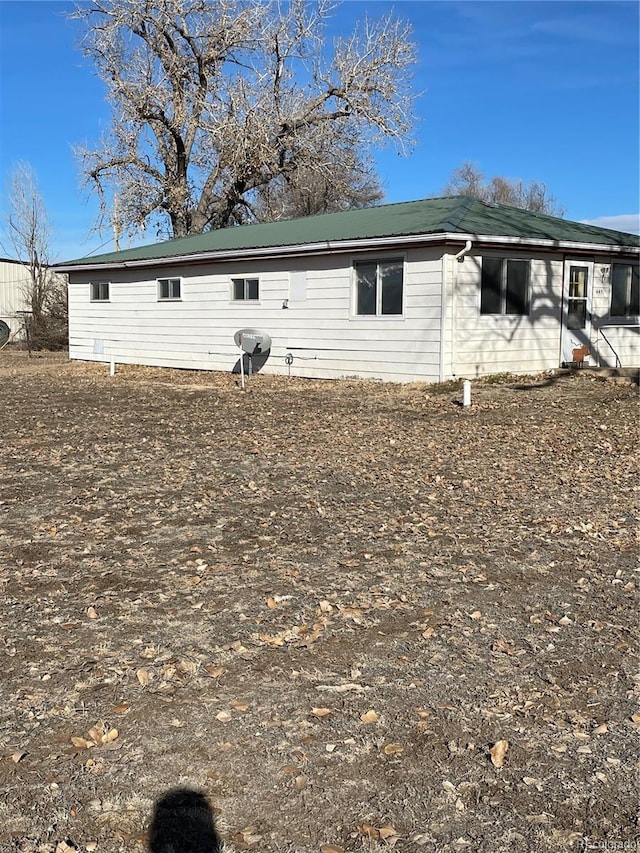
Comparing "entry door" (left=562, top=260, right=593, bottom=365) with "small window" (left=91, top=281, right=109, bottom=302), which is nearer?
"entry door" (left=562, top=260, right=593, bottom=365)

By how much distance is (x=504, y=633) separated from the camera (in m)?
4.00

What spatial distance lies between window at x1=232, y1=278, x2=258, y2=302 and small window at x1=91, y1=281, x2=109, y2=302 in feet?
18.3

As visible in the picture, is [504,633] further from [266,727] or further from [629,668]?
[266,727]

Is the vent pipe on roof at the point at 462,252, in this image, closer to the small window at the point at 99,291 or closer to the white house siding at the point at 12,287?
the small window at the point at 99,291

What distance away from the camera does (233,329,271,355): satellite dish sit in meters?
16.3

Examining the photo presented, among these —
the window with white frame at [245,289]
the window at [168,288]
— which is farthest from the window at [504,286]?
the window at [168,288]

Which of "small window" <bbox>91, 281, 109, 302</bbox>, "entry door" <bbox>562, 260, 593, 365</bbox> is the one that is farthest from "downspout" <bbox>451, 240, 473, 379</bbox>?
"small window" <bbox>91, 281, 109, 302</bbox>

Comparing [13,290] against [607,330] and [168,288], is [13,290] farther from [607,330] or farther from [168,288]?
[607,330]

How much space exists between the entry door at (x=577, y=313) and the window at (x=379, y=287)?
11.7 feet

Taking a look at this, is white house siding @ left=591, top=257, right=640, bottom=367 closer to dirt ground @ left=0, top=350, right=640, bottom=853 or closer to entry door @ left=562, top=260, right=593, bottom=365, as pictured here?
entry door @ left=562, top=260, right=593, bottom=365

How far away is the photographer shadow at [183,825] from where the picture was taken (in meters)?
2.46

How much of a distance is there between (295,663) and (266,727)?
569 mm

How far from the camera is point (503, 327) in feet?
49.3

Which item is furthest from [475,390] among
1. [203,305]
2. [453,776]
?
[453,776]
